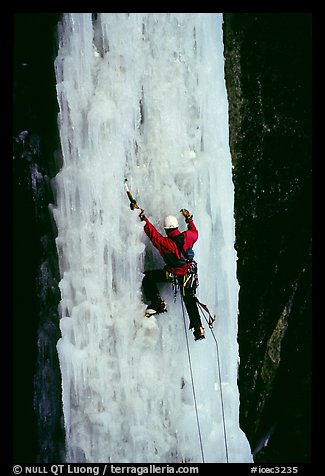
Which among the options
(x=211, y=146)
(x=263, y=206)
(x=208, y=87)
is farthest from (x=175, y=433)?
(x=208, y=87)

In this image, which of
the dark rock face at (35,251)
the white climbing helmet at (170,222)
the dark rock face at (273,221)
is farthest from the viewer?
the dark rock face at (273,221)

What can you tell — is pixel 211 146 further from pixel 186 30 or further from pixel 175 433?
pixel 175 433

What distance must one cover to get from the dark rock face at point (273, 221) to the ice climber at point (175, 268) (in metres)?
0.70

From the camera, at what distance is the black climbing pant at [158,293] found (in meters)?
4.65

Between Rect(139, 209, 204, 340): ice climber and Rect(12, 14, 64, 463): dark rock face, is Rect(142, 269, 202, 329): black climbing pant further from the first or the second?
Rect(12, 14, 64, 463): dark rock face

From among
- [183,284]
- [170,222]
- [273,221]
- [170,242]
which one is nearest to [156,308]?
[183,284]

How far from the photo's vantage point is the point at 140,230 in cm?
462

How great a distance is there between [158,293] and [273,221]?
1.36 metres

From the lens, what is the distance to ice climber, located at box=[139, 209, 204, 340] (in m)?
4.39

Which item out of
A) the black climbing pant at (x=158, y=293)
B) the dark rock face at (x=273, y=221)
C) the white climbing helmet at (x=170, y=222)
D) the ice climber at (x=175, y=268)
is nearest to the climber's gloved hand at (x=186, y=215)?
the ice climber at (x=175, y=268)

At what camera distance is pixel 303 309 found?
553 centimetres

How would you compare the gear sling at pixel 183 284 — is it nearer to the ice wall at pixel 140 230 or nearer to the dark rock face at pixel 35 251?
the ice wall at pixel 140 230

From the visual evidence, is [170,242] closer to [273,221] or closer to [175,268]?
[175,268]

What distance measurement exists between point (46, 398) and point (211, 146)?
9.21ft
